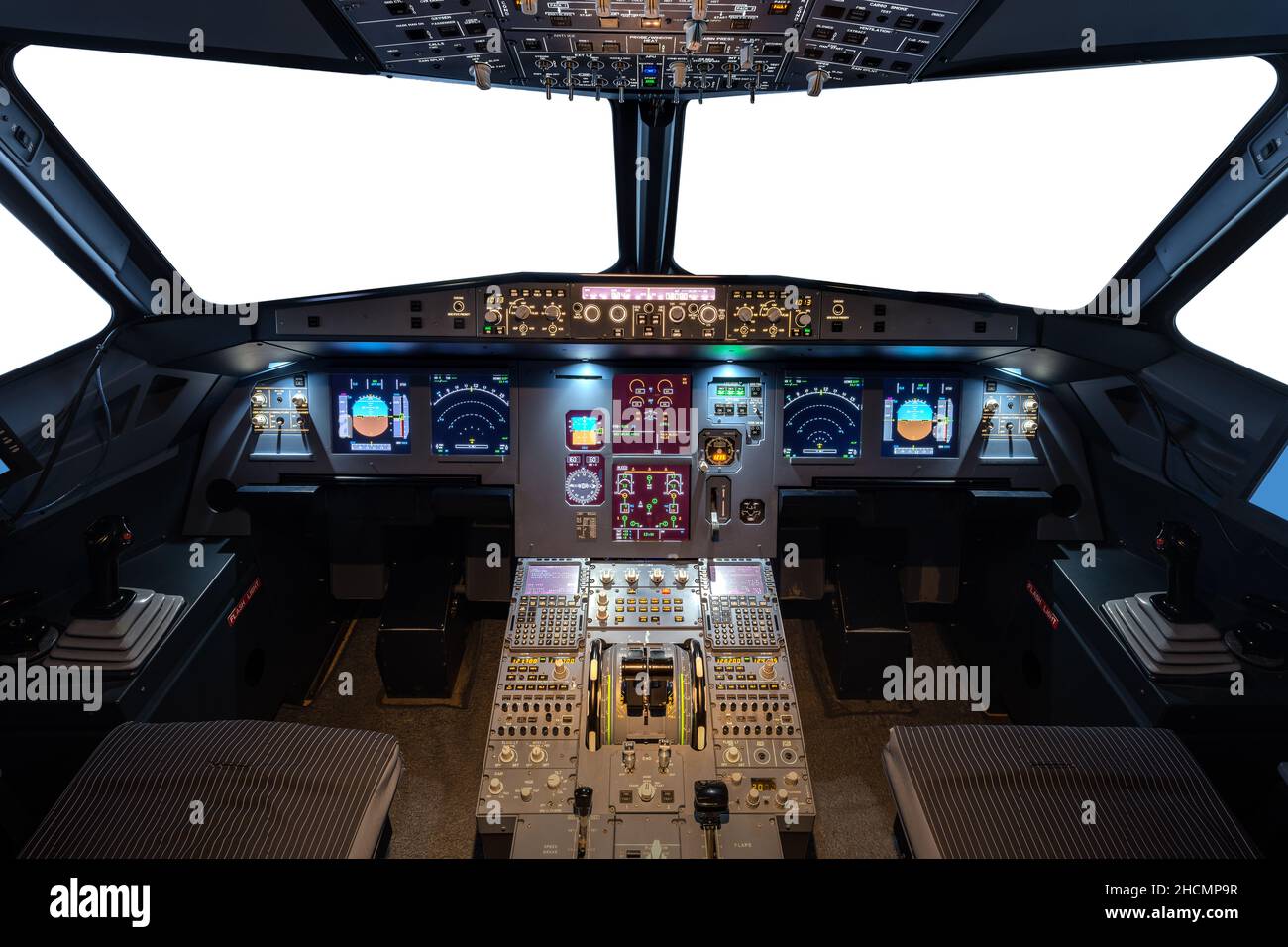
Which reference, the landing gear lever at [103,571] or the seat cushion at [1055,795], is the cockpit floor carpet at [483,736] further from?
the landing gear lever at [103,571]

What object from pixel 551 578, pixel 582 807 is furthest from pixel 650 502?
pixel 582 807

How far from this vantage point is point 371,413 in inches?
131

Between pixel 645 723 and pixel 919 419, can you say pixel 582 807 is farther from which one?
pixel 919 419

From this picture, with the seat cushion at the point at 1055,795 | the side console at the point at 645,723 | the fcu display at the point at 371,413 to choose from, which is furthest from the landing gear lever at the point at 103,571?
the seat cushion at the point at 1055,795

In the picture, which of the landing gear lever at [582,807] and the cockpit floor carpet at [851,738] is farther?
the cockpit floor carpet at [851,738]

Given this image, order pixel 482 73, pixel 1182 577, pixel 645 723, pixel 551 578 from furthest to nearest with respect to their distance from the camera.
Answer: pixel 551 578
pixel 645 723
pixel 1182 577
pixel 482 73

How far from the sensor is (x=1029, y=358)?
309 cm

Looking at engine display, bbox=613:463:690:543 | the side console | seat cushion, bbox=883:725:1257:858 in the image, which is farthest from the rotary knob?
seat cushion, bbox=883:725:1257:858

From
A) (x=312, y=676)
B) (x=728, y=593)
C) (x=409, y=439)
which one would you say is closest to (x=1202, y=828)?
(x=728, y=593)

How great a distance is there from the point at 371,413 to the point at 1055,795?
290cm

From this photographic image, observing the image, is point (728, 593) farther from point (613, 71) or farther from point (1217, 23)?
point (1217, 23)

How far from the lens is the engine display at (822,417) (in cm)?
327

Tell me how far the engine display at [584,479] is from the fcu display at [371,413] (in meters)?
0.74

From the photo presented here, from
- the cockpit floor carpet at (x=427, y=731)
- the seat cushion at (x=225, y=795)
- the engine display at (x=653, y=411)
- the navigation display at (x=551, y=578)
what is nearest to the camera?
the seat cushion at (x=225, y=795)
